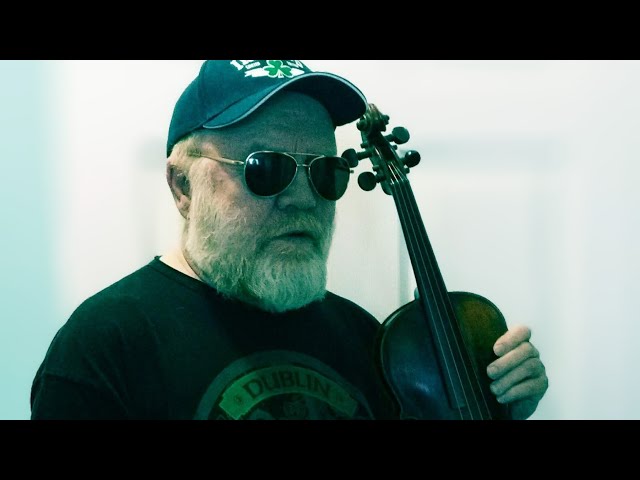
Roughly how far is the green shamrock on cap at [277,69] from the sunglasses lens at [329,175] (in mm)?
167

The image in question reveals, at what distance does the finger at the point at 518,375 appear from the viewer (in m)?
0.85

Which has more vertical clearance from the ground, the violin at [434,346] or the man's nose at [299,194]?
A: the man's nose at [299,194]

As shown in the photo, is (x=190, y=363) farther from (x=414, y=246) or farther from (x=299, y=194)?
(x=414, y=246)

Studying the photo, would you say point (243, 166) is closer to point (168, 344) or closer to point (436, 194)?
point (168, 344)

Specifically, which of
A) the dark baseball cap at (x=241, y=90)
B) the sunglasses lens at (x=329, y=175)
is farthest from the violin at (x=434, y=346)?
the dark baseball cap at (x=241, y=90)

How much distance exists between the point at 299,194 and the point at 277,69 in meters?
0.24

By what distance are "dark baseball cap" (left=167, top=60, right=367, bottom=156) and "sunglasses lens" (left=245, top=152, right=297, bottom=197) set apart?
0.08m

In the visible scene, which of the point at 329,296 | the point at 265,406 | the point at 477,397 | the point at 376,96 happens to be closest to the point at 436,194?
the point at 376,96

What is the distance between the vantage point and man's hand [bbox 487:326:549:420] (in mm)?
850

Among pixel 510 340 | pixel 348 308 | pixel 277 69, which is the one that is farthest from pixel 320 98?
pixel 510 340

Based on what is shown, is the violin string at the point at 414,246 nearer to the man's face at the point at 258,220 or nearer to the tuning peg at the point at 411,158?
the tuning peg at the point at 411,158

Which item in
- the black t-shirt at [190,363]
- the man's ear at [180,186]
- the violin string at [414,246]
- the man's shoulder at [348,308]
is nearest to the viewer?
the black t-shirt at [190,363]

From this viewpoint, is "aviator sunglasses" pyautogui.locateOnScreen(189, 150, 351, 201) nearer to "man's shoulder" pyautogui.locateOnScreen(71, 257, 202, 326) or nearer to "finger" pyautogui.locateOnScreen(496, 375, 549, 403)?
"man's shoulder" pyautogui.locateOnScreen(71, 257, 202, 326)

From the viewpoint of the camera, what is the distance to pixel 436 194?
127 centimetres
